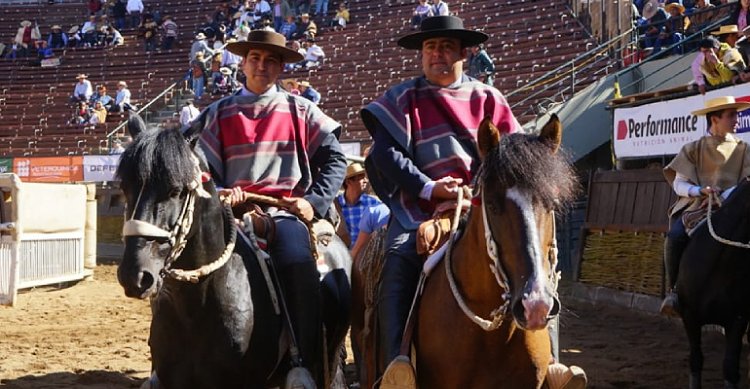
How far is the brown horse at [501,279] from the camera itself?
348 centimetres

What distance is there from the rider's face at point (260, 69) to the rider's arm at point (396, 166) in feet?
2.97

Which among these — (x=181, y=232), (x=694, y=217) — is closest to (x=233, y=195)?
(x=181, y=232)

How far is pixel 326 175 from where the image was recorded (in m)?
5.51

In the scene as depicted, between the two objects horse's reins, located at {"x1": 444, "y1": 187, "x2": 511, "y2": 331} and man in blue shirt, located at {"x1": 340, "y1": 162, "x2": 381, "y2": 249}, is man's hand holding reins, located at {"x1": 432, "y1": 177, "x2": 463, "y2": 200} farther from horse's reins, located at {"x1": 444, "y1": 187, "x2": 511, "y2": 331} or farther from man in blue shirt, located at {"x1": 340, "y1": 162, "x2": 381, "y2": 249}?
man in blue shirt, located at {"x1": 340, "y1": 162, "x2": 381, "y2": 249}

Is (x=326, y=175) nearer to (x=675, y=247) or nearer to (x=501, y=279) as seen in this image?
(x=501, y=279)

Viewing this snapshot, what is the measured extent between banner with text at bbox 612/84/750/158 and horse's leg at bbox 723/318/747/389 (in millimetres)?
3363

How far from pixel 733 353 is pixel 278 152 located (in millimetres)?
4037

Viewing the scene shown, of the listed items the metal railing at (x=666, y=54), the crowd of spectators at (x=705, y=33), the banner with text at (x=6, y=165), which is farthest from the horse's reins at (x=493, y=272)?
the banner with text at (x=6, y=165)

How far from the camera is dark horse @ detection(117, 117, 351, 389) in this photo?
412 cm

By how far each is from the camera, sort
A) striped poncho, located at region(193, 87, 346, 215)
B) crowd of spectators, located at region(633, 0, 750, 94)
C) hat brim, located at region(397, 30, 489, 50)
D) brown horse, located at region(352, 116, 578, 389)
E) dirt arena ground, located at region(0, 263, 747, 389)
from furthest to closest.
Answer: crowd of spectators, located at region(633, 0, 750, 94) → dirt arena ground, located at region(0, 263, 747, 389) → striped poncho, located at region(193, 87, 346, 215) → hat brim, located at region(397, 30, 489, 50) → brown horse, located at region(352, 116, 578, 389)

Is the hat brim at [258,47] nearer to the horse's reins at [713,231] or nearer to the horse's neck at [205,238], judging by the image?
the horse's neck at [205,238]

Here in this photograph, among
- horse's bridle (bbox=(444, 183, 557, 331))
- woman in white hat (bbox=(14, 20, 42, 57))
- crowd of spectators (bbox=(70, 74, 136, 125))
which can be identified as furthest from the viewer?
woman in white hat (bbox=(14, 20, 42, 57))

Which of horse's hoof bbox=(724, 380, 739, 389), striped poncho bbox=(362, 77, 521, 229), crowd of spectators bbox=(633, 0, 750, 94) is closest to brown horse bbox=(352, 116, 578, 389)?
striped poncho bbox=(362, 77, 521, 229)

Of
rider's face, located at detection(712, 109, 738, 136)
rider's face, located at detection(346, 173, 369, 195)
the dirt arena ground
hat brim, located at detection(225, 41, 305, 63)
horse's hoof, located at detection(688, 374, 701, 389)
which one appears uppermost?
hat brim, located at detection(225, 41, 305, 63)
